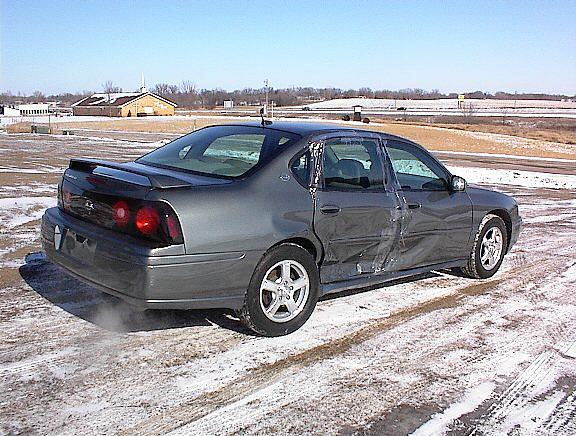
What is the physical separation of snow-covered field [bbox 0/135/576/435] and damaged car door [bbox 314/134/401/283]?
457 millimetres

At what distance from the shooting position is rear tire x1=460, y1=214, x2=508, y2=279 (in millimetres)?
6465

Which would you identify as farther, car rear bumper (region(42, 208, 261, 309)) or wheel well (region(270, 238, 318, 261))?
wheel well (region(270, 238, 318, 261))

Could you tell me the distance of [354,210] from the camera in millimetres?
5027

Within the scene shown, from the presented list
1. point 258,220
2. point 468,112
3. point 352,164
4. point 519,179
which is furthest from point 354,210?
point 468,112

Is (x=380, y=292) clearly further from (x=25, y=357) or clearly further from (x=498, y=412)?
(x=25, y=357)

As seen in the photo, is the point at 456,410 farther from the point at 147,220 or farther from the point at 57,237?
the point at 57,237

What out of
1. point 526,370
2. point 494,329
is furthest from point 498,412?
point 494,329

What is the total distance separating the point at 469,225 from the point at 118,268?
3.60 meters

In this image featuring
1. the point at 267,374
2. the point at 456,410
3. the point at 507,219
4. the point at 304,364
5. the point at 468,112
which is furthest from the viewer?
the point at 468,112

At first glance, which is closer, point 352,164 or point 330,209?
point 330,209

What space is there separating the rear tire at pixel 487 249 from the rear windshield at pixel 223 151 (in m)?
2.56

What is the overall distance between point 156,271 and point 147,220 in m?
0.34

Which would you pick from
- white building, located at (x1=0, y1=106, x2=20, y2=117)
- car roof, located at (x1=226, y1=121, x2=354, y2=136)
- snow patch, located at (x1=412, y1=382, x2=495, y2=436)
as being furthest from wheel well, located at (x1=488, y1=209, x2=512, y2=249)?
white building, located at (x1=0, y1=106, x2=20, y2=117)

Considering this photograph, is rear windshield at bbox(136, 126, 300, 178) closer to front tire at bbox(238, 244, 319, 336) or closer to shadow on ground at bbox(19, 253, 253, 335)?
front tire at bbox(238, 244, 319, 336)
